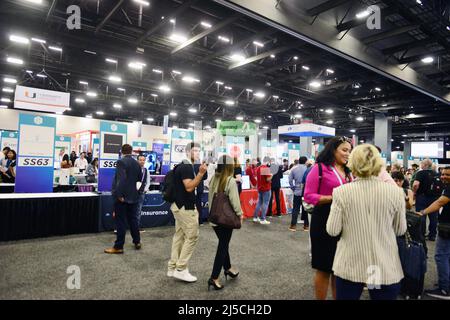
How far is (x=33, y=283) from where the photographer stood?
9.16 ft

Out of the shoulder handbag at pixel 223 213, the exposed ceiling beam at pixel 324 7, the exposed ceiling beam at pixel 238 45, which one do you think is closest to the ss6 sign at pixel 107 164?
the exposed ceiling beam at pixel 238 45

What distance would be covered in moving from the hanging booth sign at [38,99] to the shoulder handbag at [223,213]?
741 centimetres

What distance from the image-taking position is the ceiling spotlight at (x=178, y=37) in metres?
6.65

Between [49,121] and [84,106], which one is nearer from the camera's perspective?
[49,121]

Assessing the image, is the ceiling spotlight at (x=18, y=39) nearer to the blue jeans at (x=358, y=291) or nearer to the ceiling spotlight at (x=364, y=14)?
the ceiling spotlight at (x=364, y=14)

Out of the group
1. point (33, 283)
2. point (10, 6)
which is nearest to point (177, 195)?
point (33, 283)

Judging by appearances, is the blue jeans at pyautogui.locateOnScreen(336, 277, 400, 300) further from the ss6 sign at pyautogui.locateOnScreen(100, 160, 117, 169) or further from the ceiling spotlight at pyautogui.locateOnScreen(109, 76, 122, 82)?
the ceiling spotlight at pyautogui.locateOnScreen(109, 76, 122, 82)

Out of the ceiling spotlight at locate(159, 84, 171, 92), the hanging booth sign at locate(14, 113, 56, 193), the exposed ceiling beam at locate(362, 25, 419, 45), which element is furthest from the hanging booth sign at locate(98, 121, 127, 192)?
the exposed ceiling beam at locate(362, 25, 419, 45)

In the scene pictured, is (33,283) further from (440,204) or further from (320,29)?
(320,29)

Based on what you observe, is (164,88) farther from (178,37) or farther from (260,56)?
(260,56)

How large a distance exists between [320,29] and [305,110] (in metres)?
9.72

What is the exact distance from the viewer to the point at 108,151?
6.15 m

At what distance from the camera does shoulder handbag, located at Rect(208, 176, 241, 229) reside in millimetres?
2531
